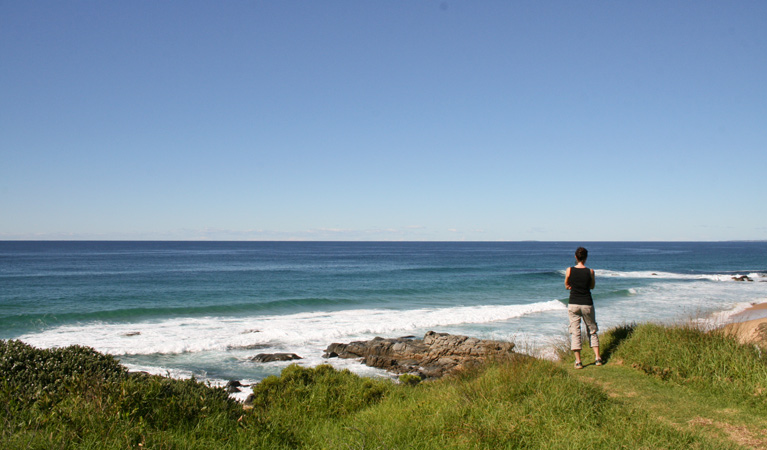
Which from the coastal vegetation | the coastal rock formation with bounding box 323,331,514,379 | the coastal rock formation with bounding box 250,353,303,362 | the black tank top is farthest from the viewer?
the coastal rock formation with bounding box 250,353,303,362

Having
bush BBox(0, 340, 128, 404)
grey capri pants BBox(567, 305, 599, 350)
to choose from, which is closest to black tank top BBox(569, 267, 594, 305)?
grey capri pants BBox(567, 305, 599, 350)

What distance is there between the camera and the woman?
816 centimetres

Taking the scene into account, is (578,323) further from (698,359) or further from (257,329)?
(257,329)

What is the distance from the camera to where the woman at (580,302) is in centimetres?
816

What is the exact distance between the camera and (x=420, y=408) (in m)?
5.78

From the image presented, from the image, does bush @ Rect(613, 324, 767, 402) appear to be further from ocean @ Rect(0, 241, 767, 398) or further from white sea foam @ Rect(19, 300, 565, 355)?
white sea foam @ Rect(19, 300, 565, 355)

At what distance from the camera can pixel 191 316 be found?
953 inches

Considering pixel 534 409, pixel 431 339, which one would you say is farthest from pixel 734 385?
pixel 431 339

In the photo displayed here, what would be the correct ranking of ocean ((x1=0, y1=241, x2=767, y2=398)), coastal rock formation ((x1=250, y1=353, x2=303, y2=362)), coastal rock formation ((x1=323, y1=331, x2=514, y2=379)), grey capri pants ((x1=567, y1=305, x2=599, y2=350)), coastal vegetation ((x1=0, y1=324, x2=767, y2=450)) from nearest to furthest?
1. coastal vegetation ((x1=0, y1=324, x2=767, y2=450))
2. grey capri pants ((x1=567, y1=305, x2=599, y2=350))
3. coastal rock formation ((x1=323, y1=331, x2=514, y2=379))
4. coastal rock formation ((x1=250, y1=353, x2=303, y2=362))
5. ocean ((x1=0, y1=241, x2=767, y2=398))

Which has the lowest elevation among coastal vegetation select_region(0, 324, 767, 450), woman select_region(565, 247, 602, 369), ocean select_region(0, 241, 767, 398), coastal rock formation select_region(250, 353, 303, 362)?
ocean select_region(0, 241, 767, 398)

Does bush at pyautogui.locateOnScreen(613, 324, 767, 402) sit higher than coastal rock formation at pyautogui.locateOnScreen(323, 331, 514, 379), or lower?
higher

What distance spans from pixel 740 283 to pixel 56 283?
57.8 meters

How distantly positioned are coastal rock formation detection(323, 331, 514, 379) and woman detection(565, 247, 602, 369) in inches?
221

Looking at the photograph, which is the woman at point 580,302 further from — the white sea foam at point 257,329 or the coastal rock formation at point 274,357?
the white sea foam at point 257,329
